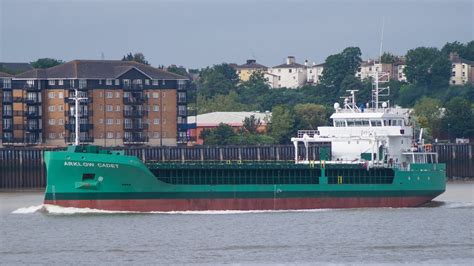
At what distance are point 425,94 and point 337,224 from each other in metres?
89.7

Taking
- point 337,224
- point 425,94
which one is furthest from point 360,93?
point 337,224

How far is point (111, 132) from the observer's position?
100750 millimetres

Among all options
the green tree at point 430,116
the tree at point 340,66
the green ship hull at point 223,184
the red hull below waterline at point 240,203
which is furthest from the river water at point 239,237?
the tree at point 340,66

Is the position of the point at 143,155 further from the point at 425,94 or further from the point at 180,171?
the point at 425,94

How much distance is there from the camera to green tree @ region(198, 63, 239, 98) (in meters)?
164

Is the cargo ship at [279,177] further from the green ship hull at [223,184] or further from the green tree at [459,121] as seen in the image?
the green tree at [459,121]

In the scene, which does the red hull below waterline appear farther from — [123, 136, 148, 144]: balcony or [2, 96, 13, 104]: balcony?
[2, 96, 13, 104]: balcony

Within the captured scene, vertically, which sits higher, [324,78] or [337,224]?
[324,78]

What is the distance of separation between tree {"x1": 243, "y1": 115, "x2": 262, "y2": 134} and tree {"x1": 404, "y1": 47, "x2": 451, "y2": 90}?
36573 mm

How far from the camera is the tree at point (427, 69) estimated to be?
151 m

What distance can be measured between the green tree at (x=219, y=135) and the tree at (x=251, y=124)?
358 cm

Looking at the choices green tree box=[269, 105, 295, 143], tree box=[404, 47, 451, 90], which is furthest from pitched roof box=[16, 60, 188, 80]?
tree box=[404, 47, 451, 90]

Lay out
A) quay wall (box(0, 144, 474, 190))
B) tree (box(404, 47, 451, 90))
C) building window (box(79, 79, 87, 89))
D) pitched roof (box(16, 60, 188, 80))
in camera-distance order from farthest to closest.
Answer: tree (box(404, 47, 451, 90)) → pitched roof (box(16, 60, 188, 80)) → building window (box(79, 79, 87, 89)) → quay wall (box(0, 144, 474, 190))

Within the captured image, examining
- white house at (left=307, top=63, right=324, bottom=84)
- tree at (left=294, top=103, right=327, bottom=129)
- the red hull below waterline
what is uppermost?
white house at (left=307, top=63, right=324, bottom=84)
